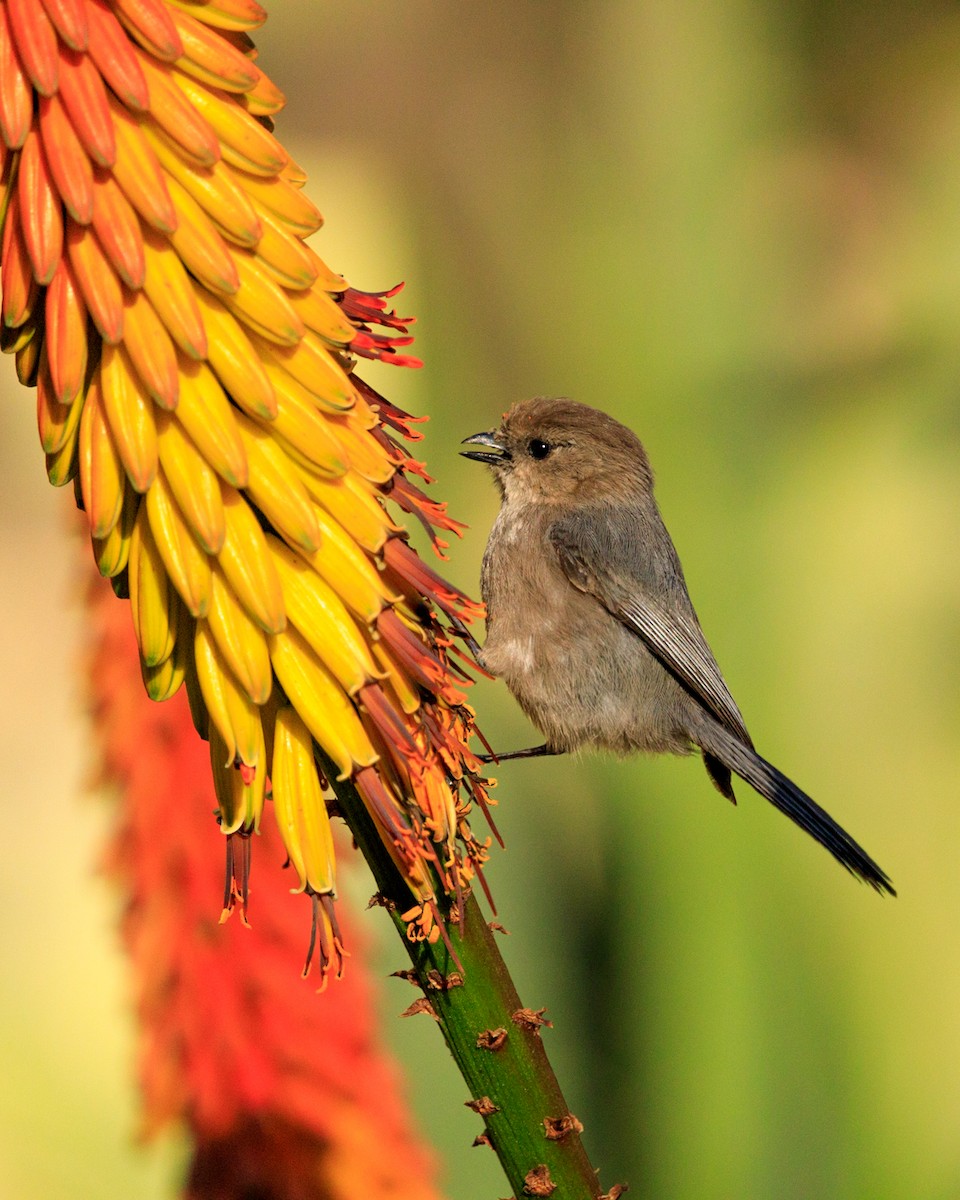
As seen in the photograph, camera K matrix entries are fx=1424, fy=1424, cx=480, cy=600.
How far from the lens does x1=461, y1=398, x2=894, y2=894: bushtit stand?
283 centimetres

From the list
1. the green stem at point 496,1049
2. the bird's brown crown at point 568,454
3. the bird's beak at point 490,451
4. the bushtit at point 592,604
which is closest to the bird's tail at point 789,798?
the bushtit at point 592,604

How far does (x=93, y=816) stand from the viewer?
2.98 m

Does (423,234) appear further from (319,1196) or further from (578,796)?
(319,1196)

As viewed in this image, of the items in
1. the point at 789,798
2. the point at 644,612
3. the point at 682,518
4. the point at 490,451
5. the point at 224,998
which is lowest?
the point at 224,998

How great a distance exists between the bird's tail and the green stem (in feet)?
3.09

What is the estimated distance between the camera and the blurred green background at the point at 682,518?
2.79 meters

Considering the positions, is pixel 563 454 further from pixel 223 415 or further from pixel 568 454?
→ pixel 223 415

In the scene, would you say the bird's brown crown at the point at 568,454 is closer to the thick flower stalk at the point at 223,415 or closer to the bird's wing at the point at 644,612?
the bird's wing at the point at 644,612

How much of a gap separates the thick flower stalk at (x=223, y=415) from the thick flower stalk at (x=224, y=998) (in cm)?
76

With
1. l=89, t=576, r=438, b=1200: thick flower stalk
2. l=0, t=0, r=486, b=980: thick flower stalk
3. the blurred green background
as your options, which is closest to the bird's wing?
the blurred green background

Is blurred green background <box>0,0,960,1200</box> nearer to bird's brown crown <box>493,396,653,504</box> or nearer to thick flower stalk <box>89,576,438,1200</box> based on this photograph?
bird's brown crown <box>493,396,653,504</box>

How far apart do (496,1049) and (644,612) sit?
1666 mm

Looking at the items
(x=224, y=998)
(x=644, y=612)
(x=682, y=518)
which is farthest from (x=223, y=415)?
(x=682, y=518)

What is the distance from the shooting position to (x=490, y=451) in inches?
119
